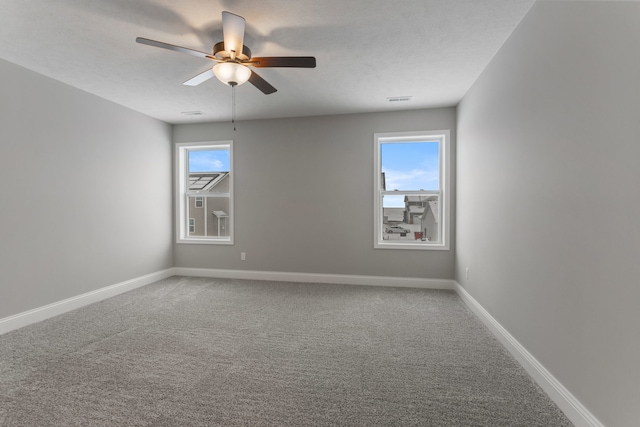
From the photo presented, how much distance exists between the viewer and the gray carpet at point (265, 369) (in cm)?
168

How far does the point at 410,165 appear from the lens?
14.8 ft

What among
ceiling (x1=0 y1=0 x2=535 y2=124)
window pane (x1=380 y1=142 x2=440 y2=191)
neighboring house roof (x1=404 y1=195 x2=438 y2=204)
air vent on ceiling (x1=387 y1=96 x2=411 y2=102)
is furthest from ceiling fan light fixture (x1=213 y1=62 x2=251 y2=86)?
neighboring house roof (x1=404 y1=195 x2=438 y2=204)

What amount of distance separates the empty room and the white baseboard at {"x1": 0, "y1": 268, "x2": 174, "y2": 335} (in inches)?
0.9

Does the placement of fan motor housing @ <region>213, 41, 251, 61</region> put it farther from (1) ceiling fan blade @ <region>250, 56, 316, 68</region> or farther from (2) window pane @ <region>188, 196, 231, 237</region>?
(2) window pane @ <region>188, 196, 231, 237</region>

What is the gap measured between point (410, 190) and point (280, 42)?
2.78m

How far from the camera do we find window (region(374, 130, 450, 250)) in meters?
4.37

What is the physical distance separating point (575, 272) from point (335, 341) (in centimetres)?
178

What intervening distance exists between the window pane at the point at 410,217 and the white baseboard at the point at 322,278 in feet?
2.03

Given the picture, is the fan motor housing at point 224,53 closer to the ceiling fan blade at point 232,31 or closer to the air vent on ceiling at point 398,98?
the ceiling fan blade at point 232,31

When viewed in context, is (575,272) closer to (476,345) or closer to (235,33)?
(476,345)

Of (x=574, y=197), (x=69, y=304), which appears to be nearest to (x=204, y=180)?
(x=69, y=304)

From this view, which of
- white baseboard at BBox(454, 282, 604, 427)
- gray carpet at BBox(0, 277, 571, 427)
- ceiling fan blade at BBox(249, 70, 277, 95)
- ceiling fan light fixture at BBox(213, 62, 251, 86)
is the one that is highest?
ceiling fan blade at BBox(249, 70, 277, 95)

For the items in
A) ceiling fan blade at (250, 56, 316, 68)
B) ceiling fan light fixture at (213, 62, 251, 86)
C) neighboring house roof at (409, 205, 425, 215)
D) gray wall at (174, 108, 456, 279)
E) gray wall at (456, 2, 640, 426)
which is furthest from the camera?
neighboring house roof at (409, 205, 425, 215)

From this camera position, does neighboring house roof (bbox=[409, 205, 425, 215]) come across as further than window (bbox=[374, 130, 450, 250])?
Yes
